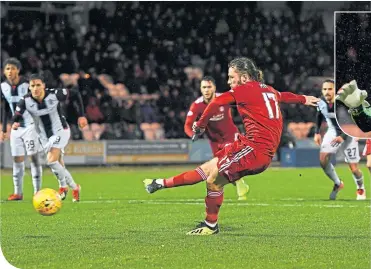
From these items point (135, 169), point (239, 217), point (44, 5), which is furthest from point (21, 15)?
point (135, 169)

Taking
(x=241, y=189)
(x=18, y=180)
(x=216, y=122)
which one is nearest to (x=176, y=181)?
(x=216, y=122)

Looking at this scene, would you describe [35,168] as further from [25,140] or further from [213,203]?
[213,203]

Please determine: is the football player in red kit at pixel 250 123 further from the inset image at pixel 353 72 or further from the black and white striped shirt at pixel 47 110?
the black and white striped shirt at pixel 47 110

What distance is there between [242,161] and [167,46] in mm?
2292

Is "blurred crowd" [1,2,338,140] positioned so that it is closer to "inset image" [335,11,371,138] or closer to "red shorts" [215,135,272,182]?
"red shorts" [215,135,272,182]

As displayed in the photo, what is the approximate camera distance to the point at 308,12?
943cm

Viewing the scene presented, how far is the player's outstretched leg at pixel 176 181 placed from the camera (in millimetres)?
8922

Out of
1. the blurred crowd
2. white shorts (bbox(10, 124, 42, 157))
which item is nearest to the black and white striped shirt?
the blurred crowd

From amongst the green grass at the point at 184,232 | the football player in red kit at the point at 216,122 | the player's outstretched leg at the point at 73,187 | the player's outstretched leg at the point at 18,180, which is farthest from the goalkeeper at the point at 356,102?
the player's outstretched leg at the point at 18,180

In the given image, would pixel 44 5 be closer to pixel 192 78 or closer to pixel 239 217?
pixel 192 78

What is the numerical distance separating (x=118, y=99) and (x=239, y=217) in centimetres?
307

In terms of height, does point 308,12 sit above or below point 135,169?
above

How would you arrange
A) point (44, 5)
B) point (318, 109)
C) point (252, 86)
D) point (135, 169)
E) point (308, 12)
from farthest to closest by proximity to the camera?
point (135, 169)
point (318, 109)
point (44, 5)
point (308, 12)
point (252, 86)

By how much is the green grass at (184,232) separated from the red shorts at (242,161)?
0.66 meters
